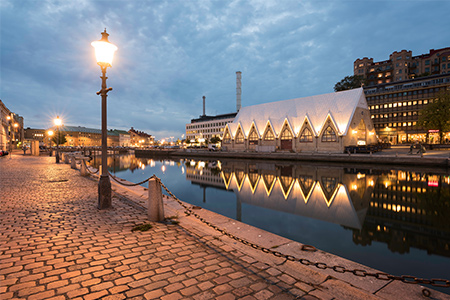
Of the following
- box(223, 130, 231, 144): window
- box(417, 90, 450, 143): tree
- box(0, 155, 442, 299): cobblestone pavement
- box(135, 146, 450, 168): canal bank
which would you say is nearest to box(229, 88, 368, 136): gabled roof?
box(223, 130, 231, 144): window

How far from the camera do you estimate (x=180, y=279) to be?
371cm

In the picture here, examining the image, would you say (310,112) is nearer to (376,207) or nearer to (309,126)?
(309,126)

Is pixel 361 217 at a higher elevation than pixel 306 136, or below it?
below

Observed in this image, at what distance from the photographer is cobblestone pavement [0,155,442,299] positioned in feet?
11.0

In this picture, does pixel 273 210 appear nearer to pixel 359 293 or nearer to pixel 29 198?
pixel 359 293

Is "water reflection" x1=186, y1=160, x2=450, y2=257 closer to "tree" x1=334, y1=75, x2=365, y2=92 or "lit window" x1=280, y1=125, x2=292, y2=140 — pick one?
"lit window" x1=280, y1=125, x2=292, y2=140

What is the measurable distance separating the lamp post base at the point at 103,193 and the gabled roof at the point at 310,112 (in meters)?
46.2

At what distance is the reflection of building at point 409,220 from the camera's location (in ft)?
21.8

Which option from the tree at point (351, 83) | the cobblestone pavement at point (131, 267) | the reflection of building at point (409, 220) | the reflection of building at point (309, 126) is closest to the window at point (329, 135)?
the reflection of building at point (309, 126)

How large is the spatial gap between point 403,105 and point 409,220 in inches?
2915

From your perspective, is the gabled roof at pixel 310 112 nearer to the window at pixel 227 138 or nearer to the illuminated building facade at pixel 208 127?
the window at pixel 227 138

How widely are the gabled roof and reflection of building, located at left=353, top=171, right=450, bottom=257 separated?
3494 centimetres

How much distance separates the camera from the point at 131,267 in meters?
4.07

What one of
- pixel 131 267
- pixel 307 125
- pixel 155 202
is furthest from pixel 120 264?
pixel 307 125
